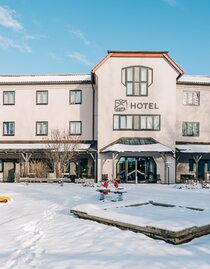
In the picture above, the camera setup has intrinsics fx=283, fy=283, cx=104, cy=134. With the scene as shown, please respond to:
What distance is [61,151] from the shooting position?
2425 cm

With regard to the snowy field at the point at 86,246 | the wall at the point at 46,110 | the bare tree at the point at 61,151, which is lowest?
the snowy field at the point at 86,246

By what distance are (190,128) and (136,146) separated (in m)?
7.23

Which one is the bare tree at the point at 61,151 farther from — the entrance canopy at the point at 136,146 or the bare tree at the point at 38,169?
the entrance canopy at the point at 136,146

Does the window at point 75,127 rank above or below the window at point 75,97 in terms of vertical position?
below

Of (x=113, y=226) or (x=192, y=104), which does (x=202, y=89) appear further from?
(x=113, y=226)

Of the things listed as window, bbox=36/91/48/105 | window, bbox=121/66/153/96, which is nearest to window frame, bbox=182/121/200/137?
window, bbox=121/66/153/96

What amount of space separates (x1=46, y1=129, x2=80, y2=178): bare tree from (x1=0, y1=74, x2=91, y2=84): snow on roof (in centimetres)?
615

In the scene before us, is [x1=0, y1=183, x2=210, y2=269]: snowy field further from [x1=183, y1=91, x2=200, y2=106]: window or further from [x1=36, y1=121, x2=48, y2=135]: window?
[x1=183, y1=91, x2=200, y2=106]: window

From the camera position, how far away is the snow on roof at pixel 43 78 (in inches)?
1118

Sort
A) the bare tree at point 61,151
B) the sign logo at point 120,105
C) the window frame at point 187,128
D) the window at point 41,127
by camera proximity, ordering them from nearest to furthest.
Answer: the bare tree at point 61,151 → the sign logo at point 120,105 → the window frame at point 187,128 → the window at point 41,127

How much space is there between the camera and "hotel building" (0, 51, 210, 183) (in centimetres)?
2509

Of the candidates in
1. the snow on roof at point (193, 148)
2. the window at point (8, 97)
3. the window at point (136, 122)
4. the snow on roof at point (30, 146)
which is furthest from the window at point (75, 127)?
the snow on roof at point (193, 148)

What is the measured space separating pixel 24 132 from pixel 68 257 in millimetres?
23571

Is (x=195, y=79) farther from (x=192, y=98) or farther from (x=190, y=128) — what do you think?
(x=190, y=128)
